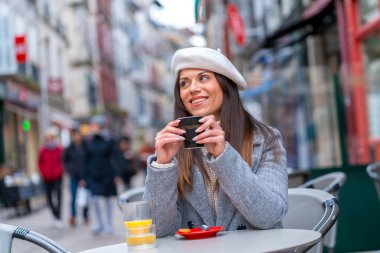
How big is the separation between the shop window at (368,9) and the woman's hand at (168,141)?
9781 mm

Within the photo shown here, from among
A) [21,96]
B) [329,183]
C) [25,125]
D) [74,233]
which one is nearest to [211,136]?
[329,183]

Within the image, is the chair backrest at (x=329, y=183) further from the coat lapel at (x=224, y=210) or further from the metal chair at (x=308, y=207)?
the coat lapel at (x=224, y=210)

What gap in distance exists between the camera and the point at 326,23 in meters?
16.0

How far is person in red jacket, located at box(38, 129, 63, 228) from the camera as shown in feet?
41.1

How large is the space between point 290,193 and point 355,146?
5608 millimetres

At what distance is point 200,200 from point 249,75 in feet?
33.2

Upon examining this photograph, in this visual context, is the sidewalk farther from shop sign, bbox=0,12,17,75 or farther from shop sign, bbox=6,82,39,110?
shop sign, bbox=6,82,39,110

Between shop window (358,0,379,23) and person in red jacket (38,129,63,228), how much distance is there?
515 centimetres

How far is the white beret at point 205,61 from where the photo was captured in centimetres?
313

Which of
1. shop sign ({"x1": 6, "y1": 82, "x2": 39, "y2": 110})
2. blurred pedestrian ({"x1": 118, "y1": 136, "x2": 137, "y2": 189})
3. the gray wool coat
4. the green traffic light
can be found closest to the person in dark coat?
blurred pedestrian ({"x1": 118, "y1": 136, "x2": 137, "y2": 189})

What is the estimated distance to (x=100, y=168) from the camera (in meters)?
10.9

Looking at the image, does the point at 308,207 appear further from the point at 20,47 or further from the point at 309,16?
the point at 20,47

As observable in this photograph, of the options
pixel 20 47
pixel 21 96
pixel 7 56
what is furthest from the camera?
pixel 21 96

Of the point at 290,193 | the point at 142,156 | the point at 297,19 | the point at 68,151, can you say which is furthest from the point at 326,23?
the point at 142,156
